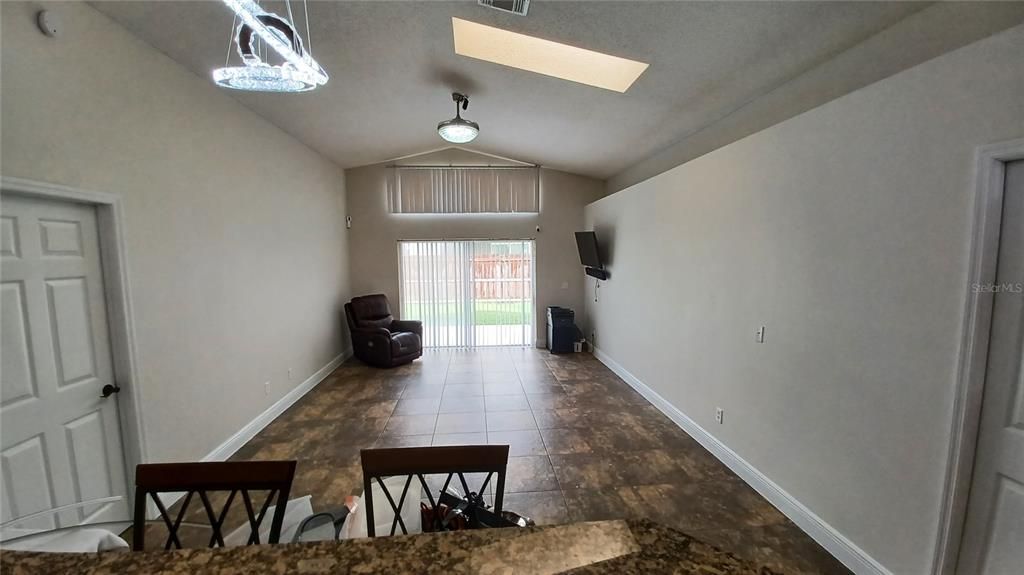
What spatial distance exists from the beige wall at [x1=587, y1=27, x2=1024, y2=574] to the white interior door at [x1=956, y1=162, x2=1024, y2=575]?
0.10 metres

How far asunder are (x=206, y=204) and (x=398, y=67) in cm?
187

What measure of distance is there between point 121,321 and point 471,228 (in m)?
4.50

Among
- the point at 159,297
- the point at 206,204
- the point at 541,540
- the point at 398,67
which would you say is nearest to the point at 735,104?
the point at 398,67

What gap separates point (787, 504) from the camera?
7.34ft

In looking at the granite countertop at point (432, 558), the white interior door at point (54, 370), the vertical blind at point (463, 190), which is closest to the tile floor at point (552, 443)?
the white interior door at point (54, 370)

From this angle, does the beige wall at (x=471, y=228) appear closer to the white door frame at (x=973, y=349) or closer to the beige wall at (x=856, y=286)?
the beige wall at (x=856, y=286)

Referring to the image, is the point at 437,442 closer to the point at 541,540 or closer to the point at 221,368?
the point at 221,368

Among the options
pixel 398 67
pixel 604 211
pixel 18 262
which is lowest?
pixel 18 262

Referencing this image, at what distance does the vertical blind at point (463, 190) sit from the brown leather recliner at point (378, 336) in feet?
5.70

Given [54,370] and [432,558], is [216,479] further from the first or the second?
[54,370]

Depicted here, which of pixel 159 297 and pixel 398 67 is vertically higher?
pixel 398 67

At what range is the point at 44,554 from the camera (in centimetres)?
71

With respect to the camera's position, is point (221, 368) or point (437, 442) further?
point (437, 442)


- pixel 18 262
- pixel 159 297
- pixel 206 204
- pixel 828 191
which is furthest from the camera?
pixel 206 204
